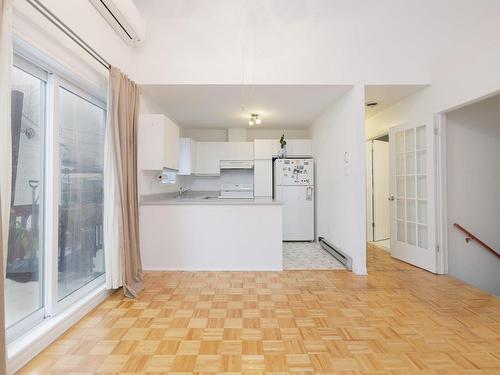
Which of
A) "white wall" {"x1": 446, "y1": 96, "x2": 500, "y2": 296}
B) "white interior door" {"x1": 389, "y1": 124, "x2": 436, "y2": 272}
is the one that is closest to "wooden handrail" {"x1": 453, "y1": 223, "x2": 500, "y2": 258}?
"white wall" {"x1": 446, "y1": 96, "x2": 500, "y2": 296}

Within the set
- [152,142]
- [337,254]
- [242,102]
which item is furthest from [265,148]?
[152,142]

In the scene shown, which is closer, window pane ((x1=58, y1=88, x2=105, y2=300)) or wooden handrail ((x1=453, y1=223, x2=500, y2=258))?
window pane ((x1=58, y1=88, x2=105, y2=300))

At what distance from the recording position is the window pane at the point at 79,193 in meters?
2.47

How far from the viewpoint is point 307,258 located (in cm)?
418

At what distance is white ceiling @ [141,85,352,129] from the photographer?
3574mm

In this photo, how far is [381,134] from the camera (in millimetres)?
4574

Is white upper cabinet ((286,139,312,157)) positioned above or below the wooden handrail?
above

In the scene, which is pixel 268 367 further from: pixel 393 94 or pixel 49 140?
pixel 393 94

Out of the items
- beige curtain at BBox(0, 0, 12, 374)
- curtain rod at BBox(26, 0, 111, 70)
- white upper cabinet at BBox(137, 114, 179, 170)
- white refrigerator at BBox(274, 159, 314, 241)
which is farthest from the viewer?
white refrigerator at BBox(274, 159, 314, 241)

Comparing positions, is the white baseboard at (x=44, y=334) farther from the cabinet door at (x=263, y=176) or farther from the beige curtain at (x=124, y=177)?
the cabinet door at (x=263, y=176)

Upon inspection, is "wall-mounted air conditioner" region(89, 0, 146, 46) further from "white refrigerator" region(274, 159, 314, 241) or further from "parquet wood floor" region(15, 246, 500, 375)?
"white refrigerator" region(274, 159, 314, 241)

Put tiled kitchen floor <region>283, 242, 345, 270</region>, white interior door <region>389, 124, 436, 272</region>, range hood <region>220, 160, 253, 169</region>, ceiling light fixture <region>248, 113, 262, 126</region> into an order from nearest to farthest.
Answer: white interior door <region>389, 124, 436, 272</region>
tiled kitchen floor <region>283, 242, 345, 270</region>
ceiling light fixture <region>248, 113, 262, 126</region>
range hood <region>220, 160, 253, 169</region>

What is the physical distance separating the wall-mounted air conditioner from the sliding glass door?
712 mm

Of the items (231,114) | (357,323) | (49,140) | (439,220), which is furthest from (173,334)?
(231,114)
